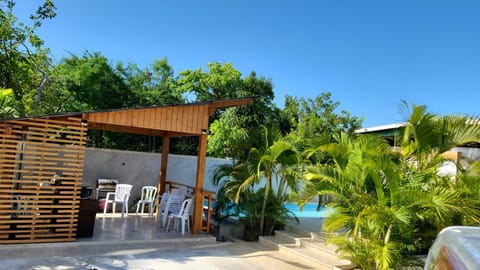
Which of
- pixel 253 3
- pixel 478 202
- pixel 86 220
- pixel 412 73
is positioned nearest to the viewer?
pixel 478 202

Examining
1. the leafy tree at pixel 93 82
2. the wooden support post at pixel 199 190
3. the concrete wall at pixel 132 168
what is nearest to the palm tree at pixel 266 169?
the wooden support post at pixel 199 190

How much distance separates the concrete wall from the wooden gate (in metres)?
4.76

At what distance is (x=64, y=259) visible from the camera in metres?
6.43

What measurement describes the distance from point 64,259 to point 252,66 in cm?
1504

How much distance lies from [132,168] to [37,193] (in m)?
6.06

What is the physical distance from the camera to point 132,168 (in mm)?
13125

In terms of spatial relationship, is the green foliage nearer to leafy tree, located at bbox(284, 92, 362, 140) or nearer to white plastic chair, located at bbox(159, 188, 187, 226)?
white plastic chair, located at bbox(159, 188, 187, 226)

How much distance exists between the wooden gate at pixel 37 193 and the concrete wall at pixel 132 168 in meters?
4.76

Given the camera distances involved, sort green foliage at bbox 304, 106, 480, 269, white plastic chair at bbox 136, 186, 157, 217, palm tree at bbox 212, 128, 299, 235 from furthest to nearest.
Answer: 1. white plastic chair at bbox 136, 186, 157, 217
2. palm tree at bbox 212, 128, 299, 235
3. green foliage at bbox 304, 106, 480, 269

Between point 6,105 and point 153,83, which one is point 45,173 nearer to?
point 6,105

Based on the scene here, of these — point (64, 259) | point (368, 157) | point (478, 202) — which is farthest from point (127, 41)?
point (478, 202)

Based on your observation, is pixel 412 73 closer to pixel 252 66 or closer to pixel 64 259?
pixel 252 66

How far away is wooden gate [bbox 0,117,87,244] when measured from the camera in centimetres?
686

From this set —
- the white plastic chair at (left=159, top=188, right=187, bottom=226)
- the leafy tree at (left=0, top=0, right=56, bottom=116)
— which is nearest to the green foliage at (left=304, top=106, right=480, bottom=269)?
the white plastic chair at (left=159, top=188, right=187, bottom=226)
